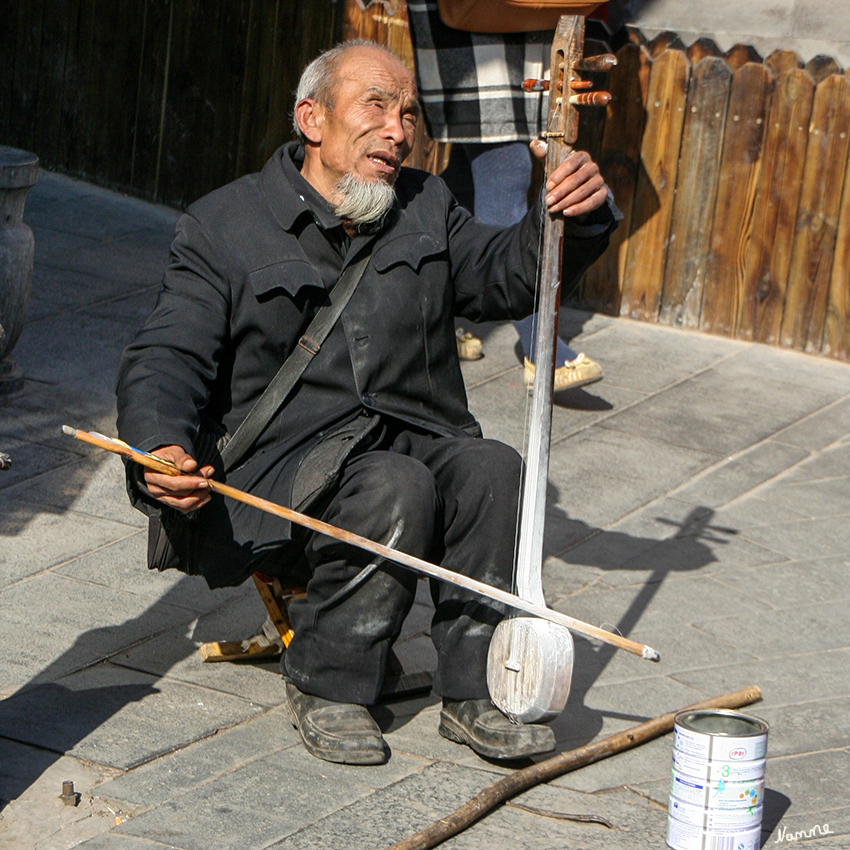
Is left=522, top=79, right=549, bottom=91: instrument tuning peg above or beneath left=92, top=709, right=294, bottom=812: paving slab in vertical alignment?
above

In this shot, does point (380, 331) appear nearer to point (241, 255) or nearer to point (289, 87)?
point (241, 255)

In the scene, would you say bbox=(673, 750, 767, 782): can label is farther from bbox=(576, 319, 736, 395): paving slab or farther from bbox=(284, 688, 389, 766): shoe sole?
bbox=(576, 319, 736, 395): paving slab

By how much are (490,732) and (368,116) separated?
143cm

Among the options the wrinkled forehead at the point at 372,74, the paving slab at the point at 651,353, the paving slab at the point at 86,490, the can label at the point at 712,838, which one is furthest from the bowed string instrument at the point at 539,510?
the paving slab at the point at 651,353

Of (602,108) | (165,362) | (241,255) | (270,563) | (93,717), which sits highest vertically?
(602,108)

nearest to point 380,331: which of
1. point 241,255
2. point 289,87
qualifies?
point 241,255

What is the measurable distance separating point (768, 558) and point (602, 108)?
262 cm

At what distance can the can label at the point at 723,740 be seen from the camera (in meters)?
2.52

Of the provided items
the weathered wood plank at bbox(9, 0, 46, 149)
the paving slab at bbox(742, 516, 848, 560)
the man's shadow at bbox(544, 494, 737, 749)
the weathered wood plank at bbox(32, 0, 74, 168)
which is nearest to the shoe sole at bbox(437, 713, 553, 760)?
the man's shadow at bbox(544, 494, 737, 749)

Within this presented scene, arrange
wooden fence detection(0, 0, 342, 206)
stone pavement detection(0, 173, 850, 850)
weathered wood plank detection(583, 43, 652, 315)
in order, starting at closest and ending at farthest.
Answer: stone pavement detection(0, 173, 850, 850) < weathered wood plank detection(583, 43, 652, 315) < wooden fence detection(0, 0, 342, 206)

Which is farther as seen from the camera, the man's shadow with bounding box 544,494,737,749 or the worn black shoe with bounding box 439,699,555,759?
the man's shadow with bounding box 544,494,737,749

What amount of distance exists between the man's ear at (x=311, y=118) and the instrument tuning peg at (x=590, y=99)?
0.71 meters

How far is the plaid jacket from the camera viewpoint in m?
5.10

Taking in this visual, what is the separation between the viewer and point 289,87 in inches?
264
